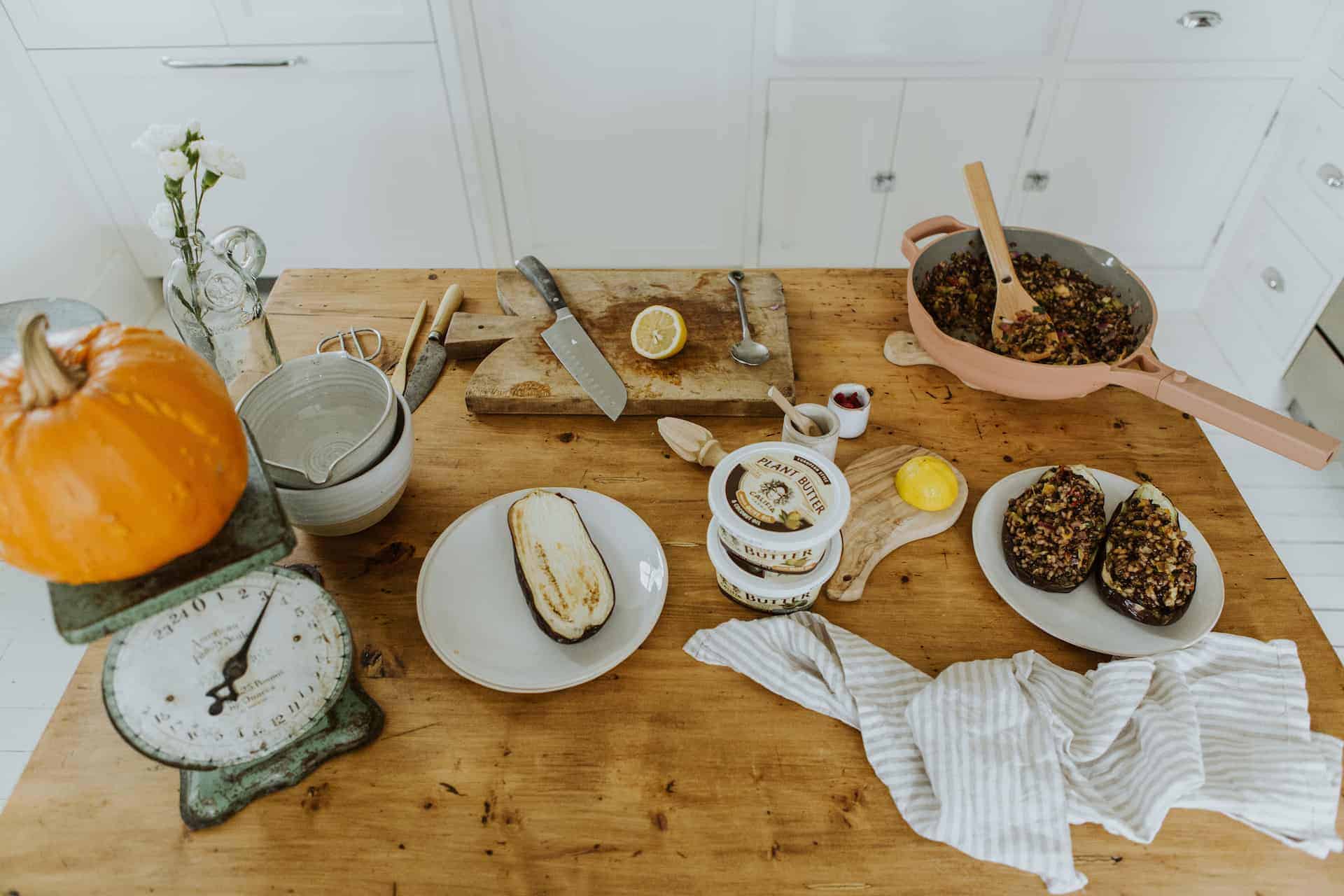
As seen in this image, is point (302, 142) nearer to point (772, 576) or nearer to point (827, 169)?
point (827, 169)

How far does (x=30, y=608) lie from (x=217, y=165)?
1.36 m

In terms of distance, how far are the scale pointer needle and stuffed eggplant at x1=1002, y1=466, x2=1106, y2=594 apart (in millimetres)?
817

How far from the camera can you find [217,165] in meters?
0.98

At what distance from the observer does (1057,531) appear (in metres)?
0.91

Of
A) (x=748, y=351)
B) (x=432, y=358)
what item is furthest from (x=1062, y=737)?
(x=432, y=358)

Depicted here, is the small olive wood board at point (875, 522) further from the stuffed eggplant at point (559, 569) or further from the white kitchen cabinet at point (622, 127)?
the white kitchen cabinet at point (622, 127)

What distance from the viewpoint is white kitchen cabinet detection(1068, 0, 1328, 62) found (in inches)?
77.2

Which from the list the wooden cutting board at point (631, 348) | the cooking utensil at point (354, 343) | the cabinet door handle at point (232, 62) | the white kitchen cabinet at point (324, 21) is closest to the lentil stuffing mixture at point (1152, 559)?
the wooden cutting board at point (631, 348)

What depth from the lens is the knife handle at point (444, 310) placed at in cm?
126

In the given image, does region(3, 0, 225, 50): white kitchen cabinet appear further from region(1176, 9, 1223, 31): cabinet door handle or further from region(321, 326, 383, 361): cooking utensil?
region(1176, 9, 1223, 31): cabinet door handle

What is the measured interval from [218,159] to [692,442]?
27.1 inches

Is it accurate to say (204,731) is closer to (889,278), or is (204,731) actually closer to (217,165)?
(217,165)

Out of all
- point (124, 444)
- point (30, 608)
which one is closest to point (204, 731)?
point (124, 444)

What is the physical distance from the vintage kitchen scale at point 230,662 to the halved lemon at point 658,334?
58 centimetres
